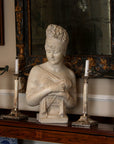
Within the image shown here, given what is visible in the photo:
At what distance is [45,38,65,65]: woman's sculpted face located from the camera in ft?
10.9

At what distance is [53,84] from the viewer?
3375mm

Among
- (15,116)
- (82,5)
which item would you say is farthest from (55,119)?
(82,5)

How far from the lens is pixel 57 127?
3236 millimetres

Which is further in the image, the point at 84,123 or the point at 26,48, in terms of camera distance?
the point at 26,48

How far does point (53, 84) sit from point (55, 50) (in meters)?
0.31

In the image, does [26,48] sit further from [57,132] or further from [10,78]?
[57,132]

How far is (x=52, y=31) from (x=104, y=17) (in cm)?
59

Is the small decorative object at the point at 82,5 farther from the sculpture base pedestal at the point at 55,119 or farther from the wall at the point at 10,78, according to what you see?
the sculpture base pedestal at the point at 55,119

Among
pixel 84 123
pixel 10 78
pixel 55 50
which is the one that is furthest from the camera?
pixel 10 78

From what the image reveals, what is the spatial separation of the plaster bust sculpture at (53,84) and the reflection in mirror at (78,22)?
35cm

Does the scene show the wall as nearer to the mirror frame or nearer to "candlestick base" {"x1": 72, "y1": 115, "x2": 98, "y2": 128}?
the mirror frame

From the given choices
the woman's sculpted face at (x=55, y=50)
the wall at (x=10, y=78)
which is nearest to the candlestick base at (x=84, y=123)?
the wall at (x=10, y=78)

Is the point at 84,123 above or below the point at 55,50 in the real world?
below

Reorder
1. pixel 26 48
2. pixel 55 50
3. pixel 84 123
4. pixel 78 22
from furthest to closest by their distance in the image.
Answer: pixel 26 48
pixel 78 22
pixel 55 50
pixel 84 123
